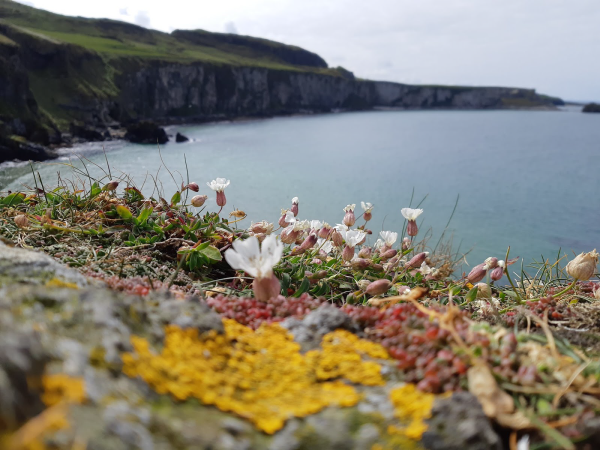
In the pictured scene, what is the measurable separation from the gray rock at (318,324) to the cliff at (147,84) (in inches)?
1278

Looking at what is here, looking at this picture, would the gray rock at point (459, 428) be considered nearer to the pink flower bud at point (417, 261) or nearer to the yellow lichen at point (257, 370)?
the yellow lichen at point (257, 370)

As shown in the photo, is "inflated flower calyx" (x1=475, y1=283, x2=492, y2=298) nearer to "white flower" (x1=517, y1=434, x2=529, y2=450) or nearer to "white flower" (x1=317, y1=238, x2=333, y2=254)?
"white flower" (x1=317, y1=238, x2=333, y2=254)

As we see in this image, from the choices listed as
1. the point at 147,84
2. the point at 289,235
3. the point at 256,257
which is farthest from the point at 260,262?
the point at 147,84

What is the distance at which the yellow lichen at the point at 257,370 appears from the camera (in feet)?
2.83

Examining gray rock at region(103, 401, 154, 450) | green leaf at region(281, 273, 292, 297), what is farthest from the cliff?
gray rock at region(103, 401, 154, 450)

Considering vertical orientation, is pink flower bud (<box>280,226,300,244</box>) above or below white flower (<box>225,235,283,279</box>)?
below

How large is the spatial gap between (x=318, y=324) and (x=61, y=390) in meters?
0.69

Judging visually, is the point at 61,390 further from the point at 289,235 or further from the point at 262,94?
the point at 262,94

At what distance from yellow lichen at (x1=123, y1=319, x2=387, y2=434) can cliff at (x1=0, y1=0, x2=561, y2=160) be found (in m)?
32.5

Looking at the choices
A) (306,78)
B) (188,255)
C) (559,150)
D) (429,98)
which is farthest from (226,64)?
(188,255)

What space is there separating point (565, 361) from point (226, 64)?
262 ft

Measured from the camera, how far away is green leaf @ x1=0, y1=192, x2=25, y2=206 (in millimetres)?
2986

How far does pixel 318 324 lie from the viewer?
1240mm

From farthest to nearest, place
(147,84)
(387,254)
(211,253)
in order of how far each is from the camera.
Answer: (147,84) → (387,254) → (211,253)
